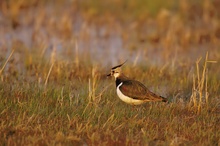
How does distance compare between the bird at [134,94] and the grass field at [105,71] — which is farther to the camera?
the bird at [134,94]

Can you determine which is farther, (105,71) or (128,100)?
(105,71)

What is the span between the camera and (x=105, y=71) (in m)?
10.2

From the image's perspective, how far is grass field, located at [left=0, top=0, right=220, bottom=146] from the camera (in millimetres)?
6355

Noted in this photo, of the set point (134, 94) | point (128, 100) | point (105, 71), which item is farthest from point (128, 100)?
point (105, 71)

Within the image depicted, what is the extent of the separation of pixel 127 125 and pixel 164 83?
2.90 m

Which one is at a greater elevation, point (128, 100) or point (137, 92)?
point (137, 92)

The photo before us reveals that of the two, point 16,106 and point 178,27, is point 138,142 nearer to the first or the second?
point 16,106

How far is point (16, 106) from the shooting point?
22.6ft

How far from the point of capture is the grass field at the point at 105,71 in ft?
20.9

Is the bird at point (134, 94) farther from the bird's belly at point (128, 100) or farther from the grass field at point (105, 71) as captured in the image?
the grass field at point (105, 71)

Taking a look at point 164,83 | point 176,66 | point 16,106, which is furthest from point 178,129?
point 176,66

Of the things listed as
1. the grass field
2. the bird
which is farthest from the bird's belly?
the grass field

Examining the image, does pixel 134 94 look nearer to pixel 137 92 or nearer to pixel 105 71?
pixel 137 92

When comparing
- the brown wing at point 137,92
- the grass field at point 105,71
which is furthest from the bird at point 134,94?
the grass field at point 105,71
